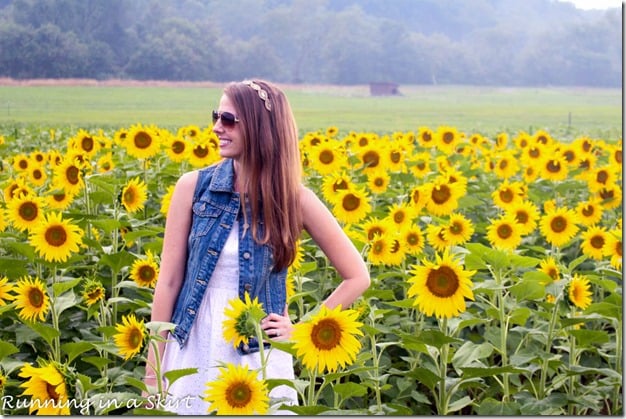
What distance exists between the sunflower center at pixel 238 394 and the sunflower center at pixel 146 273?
1.39 meters

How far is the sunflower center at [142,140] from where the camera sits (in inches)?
229

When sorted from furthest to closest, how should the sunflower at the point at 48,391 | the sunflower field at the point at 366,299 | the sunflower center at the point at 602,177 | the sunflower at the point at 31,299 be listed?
the sunflower center at the point at 602,177 < the sunflower at the point at 31,299 < the sunflower field at the point at 366,299 < the sunflower at the point at 48,391

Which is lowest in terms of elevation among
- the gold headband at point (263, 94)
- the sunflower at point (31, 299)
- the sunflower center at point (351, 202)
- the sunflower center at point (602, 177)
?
the sunflower at point (31, 299)

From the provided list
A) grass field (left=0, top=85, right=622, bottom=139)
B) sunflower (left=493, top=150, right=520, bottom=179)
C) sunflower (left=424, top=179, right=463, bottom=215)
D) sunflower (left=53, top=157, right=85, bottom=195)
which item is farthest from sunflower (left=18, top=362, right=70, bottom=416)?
sunflower (left=493, top=150, right=520, bottom=179)

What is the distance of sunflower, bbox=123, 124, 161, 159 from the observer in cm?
579

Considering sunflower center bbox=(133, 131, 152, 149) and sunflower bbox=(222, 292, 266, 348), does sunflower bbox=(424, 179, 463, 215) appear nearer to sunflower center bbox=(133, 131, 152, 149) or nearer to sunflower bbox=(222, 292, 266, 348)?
sunflower center bbox=(133, 131, 152, 149)

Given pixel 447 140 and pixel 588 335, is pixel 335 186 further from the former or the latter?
pixel 447 140

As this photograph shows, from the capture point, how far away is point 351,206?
14.4 ft

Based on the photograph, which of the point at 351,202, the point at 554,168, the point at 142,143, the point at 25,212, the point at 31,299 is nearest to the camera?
the point at 31,299

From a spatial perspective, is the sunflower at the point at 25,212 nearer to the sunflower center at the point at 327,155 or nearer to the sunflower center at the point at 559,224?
the sunflower center at the point at 327,155

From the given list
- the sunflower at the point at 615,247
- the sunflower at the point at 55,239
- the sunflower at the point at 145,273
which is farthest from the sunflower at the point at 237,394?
the sunflower at the point at 615,247

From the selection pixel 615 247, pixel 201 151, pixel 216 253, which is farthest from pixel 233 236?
pixel 201 151

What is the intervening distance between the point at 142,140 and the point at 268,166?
10.7 ft

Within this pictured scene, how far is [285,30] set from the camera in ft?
35.1
